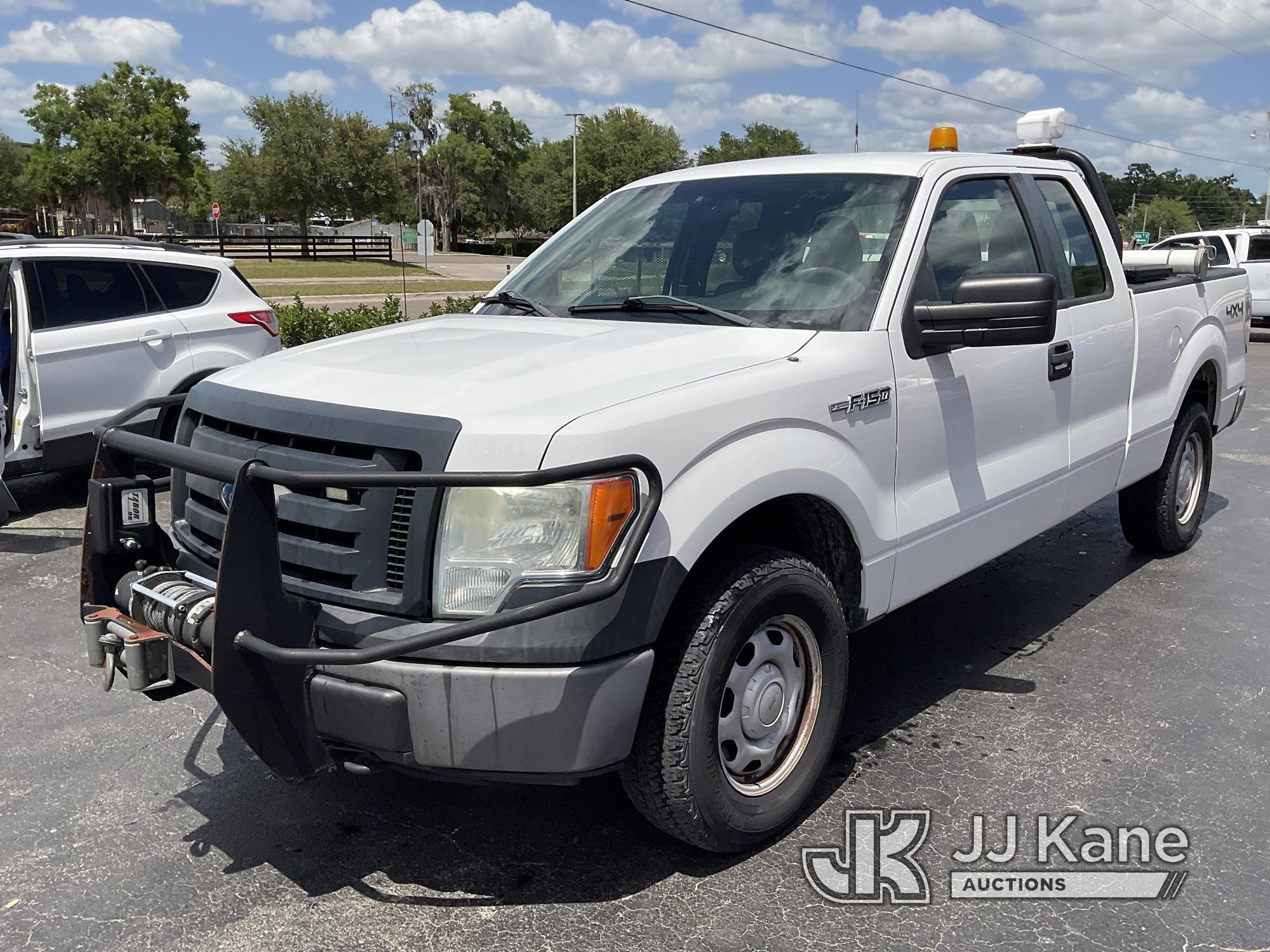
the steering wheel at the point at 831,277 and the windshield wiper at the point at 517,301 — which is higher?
the steering wheel at the point at 831,277

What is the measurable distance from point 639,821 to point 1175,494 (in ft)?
12.7

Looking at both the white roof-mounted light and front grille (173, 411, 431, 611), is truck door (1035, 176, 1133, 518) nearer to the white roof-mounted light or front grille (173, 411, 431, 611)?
the white roof-mounted light

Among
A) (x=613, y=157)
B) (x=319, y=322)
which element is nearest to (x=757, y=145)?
(x=613, y=157)

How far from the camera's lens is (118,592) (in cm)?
318

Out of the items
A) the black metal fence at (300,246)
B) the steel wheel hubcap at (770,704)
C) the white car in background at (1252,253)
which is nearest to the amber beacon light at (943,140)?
the steel wheel hubcap at (770,704)

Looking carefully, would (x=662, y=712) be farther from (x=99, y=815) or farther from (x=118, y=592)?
(x=99, y=815)

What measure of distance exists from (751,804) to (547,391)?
1.26 meters

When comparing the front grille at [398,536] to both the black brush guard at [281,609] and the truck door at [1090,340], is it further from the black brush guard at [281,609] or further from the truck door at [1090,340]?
the truck door at [1090,340]

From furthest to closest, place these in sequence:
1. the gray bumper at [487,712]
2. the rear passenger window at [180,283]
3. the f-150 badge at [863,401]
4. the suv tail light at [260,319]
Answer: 1. the suv tail light at [260,319]
2. the rear passenger window at [180,283]
3. the f-150 badge at [863,401]
4. the gray bumper at [487,712]

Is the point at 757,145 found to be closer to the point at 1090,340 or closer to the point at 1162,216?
the point at 1162,216

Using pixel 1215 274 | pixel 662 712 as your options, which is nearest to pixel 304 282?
pixel 1215 274

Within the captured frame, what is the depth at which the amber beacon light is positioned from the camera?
4.78m

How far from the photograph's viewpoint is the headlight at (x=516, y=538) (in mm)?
2637

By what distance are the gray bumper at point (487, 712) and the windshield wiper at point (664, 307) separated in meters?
1.30
